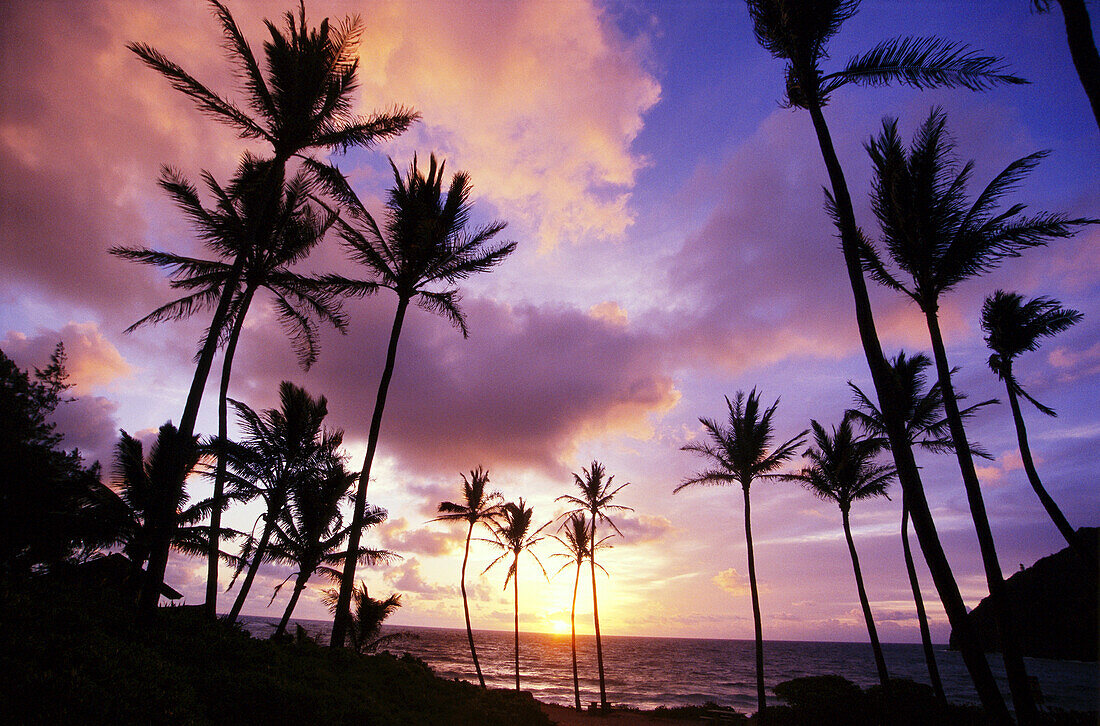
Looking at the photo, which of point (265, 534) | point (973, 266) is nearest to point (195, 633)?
point (265, 534)

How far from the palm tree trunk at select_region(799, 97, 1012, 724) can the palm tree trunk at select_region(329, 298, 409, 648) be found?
10502 mm

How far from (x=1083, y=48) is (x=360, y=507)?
44.6ft

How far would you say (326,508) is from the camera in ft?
62.7

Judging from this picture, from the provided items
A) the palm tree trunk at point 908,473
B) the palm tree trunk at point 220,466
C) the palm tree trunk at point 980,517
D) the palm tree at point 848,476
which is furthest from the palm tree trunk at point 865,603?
the palm tree trunk at point 220,466

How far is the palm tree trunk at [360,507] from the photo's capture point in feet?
37.7

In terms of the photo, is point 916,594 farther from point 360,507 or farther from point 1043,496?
point 360,507

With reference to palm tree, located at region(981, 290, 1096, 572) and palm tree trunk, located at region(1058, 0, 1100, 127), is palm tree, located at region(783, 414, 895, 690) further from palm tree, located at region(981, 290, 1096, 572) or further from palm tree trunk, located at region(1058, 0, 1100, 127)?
palm tree trunk, located at region(1058, 0, 1100, 127)

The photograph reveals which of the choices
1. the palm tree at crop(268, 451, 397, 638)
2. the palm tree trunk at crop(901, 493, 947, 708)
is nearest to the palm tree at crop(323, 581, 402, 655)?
the palm tree at crop(268, 451, 397, 638)

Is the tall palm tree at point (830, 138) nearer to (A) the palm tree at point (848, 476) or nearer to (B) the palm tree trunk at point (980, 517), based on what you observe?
(B) the palm tree trunk at point (980, 517)

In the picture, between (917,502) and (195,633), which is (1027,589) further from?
(195,633)

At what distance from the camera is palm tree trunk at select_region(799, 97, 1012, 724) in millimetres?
5195

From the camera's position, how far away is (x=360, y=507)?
1149 cm

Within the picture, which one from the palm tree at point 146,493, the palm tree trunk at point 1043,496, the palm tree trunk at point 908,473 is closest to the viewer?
the palm tree trunk at point 908,473

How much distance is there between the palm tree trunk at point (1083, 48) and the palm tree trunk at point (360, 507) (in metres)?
13.0
